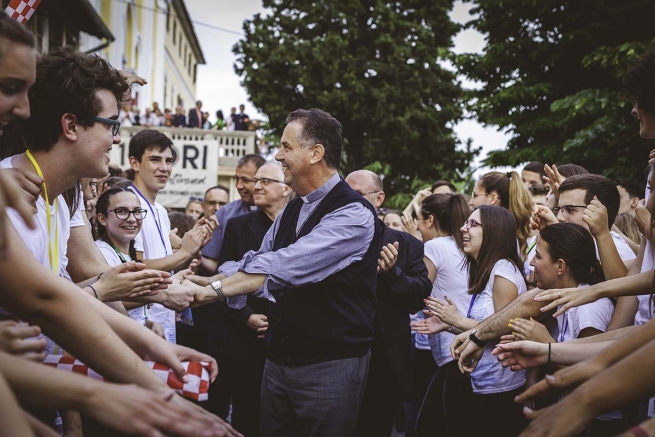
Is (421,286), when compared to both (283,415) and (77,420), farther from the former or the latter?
(77,420)

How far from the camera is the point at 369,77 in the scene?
30.5m

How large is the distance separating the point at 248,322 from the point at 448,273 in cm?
184

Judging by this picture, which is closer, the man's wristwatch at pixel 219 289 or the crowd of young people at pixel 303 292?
the crowd of young people at pixel 303 292

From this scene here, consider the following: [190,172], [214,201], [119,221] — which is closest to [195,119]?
[190,172]

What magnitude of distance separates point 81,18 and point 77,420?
19.0 meters

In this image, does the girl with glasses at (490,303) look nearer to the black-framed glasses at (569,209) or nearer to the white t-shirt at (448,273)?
the black-framed glasses at (569,209)

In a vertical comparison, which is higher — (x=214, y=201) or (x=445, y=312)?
(x=214, y=201)

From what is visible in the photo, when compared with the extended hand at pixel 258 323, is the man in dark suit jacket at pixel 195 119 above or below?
above

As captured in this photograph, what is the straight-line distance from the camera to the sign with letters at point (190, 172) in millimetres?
24141

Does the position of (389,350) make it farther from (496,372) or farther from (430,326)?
(496,372)

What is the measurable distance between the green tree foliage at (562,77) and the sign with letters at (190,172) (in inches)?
380

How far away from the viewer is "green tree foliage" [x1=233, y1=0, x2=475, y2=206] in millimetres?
29750

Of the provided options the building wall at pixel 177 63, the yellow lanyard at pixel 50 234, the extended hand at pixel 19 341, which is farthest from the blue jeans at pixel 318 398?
the building wall at pixel 177 63

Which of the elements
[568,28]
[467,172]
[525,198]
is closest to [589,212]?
[525,198]
